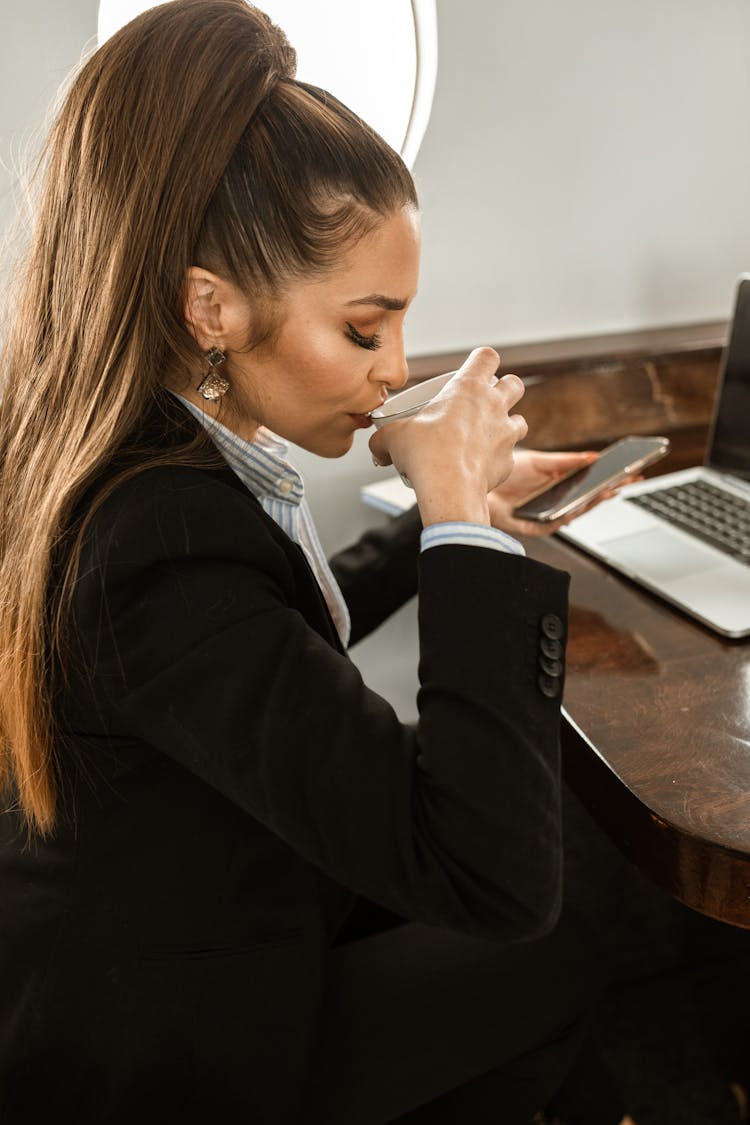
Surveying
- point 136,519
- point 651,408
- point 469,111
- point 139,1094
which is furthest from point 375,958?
point 469,111

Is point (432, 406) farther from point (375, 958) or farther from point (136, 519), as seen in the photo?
point (375, 958)

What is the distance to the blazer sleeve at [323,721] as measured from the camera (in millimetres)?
713

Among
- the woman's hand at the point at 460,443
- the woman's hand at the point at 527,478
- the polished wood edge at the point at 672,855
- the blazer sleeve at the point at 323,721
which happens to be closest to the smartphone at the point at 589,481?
the woman's hand at the point at 527,478

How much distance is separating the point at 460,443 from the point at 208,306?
0.77 feet

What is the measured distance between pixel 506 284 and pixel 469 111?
0.90ft

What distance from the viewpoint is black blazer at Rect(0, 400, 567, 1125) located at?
0.72 meters

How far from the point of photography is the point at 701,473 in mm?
1433

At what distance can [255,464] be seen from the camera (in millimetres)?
901

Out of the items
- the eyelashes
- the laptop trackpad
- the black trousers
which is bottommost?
the black trousers

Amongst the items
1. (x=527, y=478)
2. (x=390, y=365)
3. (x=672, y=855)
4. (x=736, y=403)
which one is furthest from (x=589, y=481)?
(x=672, y=855)

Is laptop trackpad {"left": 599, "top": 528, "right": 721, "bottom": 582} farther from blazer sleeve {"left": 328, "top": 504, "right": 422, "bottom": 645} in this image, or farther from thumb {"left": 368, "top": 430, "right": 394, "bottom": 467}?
thumb {"left": 368, "top": 430, "right": 394, "bottom": 467}

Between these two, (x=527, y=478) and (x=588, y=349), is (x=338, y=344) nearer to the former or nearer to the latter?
(x=527, y=478)

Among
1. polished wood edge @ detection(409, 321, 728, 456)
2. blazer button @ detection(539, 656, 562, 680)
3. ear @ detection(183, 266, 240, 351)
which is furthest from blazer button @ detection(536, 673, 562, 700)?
polished wood edge @ detection(409, 321, 728, 456)

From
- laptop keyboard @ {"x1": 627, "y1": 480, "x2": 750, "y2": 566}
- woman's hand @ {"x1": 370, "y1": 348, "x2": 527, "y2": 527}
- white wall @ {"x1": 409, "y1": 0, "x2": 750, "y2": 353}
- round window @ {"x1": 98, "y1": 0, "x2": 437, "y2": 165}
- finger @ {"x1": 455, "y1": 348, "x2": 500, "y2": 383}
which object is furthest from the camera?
white wall @ {"x1": 409, "y1": 0, "x2": 750, "y2": 353}
